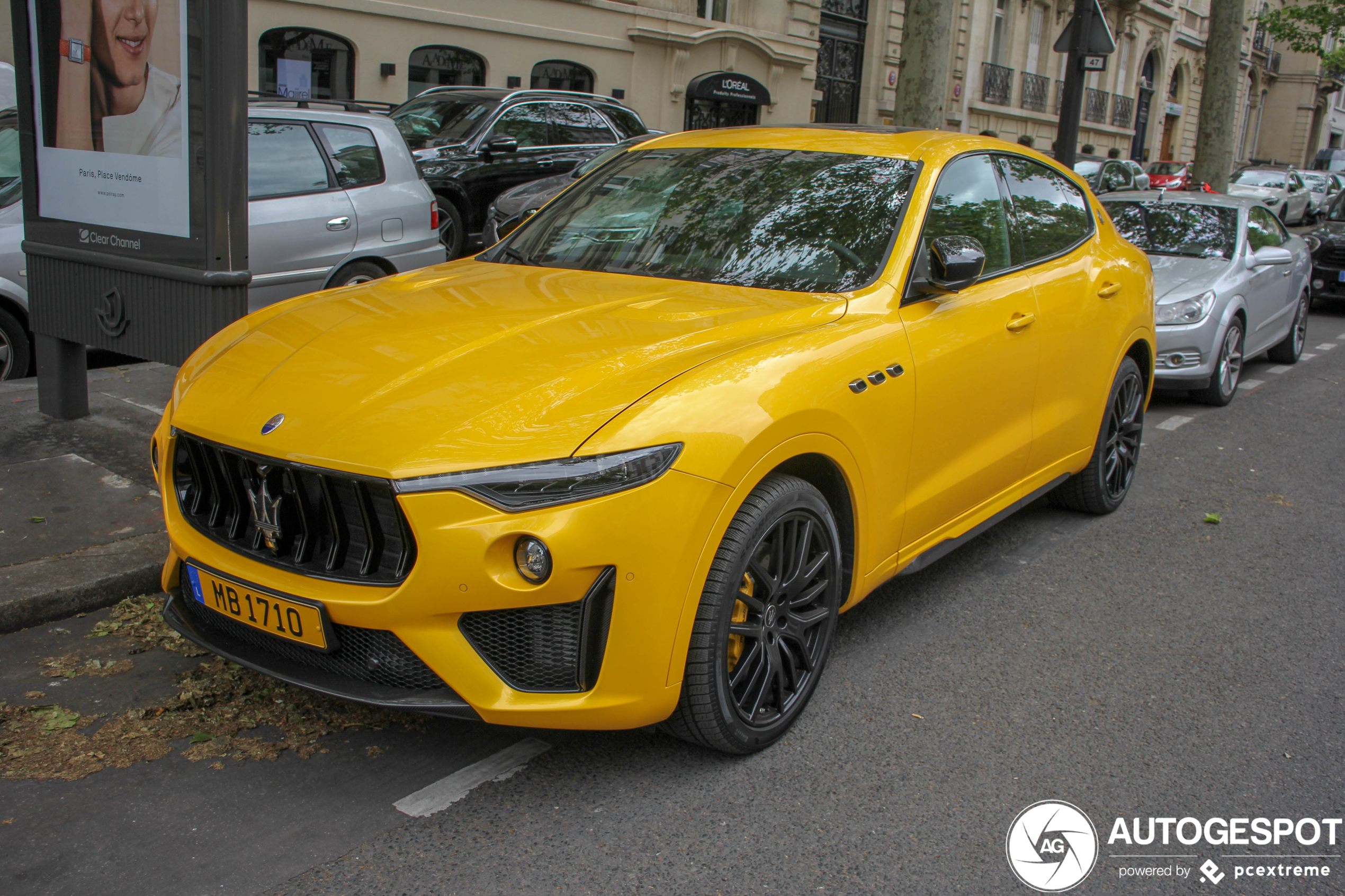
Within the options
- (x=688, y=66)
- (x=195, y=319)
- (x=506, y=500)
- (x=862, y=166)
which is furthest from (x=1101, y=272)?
(x=688, y=66)

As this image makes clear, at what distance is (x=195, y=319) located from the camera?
16.4ft

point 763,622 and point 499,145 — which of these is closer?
point 763,622

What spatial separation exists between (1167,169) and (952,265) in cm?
2767

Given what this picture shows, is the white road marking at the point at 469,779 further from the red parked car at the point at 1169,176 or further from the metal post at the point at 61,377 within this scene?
the red parked car at the point at 1169,176

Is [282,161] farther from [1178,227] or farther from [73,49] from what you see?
[1178,227]

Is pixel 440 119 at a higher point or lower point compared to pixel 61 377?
higher

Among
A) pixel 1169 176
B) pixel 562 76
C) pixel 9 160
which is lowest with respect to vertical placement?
pixel 9 160

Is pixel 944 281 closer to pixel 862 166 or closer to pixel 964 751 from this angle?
pixel 862 166

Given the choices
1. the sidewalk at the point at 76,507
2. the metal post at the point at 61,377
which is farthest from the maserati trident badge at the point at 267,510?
the metal post at the point at 61,377

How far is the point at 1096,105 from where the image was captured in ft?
131

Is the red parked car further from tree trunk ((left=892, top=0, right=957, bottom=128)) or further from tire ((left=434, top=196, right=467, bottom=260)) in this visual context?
tire ((left=434, top=196, right=467, bottom=260))

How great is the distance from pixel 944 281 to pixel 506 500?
1.82m

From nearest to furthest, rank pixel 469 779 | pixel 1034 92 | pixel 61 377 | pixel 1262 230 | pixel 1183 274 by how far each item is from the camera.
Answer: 1. pixel 469 779
2. pixel 61 377
3. pixel 1183 274
4. pixel 1262 230
5. pixel 1034 92

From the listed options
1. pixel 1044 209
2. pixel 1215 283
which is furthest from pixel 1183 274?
pixel 1044 209
